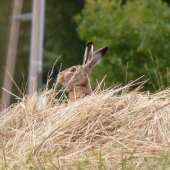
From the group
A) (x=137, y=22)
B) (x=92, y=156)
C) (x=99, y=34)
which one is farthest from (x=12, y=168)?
(x=99, y=34)

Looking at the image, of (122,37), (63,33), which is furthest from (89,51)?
(63,33)

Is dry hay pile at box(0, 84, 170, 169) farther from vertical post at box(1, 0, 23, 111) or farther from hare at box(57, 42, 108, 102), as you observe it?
vertical post at box(1, 0, 23, 111)

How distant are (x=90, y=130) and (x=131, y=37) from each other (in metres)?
6.45

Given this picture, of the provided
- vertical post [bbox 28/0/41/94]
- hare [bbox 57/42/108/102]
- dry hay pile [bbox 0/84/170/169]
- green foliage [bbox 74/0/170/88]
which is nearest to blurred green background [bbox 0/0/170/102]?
green foliage [bbox 74/0/170/88]

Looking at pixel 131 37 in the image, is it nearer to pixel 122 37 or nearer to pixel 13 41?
pixel 122 37

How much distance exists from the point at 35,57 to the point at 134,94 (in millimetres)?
2790

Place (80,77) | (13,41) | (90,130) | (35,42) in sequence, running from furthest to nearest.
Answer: (13,41) → (35,42) → (80,77) → (90,130)

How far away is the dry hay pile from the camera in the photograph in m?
2.57

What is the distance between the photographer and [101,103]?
312 cm

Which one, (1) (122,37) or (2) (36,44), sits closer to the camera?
(2) (36,44)

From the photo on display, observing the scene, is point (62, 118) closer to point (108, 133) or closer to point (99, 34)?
point (108, 133)

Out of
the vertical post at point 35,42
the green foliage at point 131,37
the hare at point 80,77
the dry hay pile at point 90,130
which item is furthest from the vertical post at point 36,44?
the dry hay pile at point 90,130

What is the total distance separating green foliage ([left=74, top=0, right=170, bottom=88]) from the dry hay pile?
4328 millimetres

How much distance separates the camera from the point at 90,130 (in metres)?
2.86
